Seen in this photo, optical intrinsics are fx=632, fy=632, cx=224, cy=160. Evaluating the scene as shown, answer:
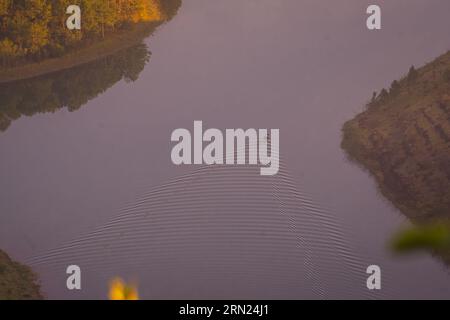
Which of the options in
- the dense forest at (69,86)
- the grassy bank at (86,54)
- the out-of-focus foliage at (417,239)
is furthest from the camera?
the grassy bank at (86,54)

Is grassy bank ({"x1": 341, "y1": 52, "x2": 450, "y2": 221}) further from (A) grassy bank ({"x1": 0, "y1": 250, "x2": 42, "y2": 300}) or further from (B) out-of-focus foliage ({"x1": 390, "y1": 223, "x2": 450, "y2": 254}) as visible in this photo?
(B) out-of-focus foliage ({"x1": 390, "y1": 223, "x2": 450, "y2": 254})

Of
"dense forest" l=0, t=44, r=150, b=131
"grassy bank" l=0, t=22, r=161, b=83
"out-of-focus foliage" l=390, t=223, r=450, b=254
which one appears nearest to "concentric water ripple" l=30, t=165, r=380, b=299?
"dense forest" l=0, t=44, r=150, b=131

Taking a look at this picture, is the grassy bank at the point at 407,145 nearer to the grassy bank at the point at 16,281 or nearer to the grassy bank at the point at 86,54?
the grassy bank at the point at 86,54

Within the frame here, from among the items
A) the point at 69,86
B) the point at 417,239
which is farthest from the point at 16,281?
the point at 417,239

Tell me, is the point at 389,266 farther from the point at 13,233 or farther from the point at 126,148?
the point at 13,233

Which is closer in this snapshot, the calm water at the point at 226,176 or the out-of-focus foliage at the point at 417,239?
the out-of-focus foliage at the point at 417,239

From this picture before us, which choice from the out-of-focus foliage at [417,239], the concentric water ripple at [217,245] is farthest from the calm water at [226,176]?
the out-of-focus foliage at [417,239]
